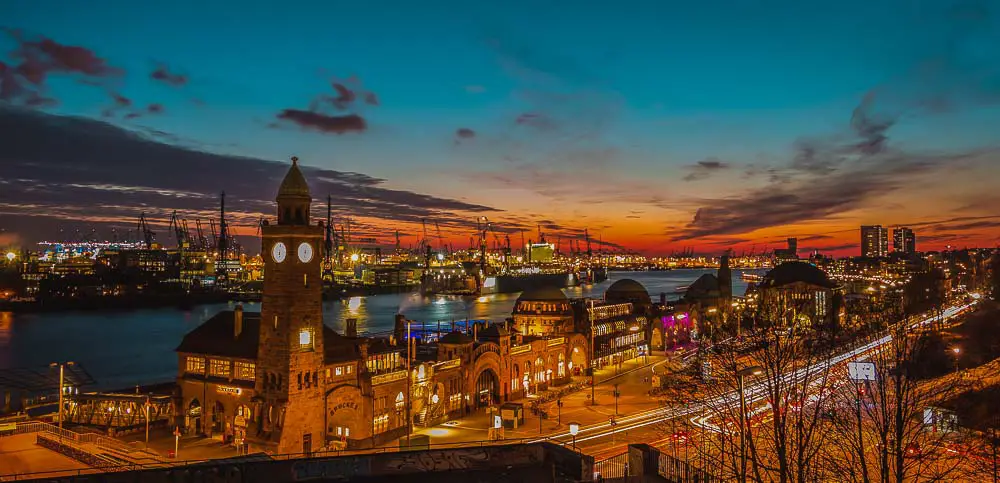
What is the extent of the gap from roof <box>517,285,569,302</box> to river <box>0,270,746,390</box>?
2454 centimetres

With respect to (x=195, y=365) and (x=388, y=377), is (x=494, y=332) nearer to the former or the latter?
(x=388, y=377)

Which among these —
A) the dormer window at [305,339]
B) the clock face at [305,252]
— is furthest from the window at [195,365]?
the clock face at [305,252]

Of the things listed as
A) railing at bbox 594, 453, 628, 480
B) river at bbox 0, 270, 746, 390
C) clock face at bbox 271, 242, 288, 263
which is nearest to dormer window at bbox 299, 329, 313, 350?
clock face at bbox 271, 242, 288, 263

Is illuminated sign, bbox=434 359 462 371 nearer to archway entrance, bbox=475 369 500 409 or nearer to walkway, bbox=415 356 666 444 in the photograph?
archway entrance, bbox=475 369 500 409

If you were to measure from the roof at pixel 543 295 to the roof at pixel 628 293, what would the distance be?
27.9 metres

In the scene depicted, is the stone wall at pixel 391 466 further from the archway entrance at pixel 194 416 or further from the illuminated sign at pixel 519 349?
the illuminated sign at pixel 519 349

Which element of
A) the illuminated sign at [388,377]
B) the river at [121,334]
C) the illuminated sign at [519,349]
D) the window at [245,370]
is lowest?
the river at [121,334]

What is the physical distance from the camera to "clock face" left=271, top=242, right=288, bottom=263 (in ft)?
120

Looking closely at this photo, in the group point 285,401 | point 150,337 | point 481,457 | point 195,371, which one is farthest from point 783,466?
point 150,337

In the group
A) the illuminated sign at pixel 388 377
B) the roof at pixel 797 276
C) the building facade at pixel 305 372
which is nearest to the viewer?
the building facade at pixel 305 372

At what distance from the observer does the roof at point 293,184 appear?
3712 cm

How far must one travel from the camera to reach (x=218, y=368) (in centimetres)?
4253

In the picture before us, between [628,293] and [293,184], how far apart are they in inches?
2934

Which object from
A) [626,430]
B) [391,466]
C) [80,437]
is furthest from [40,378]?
[391,466]
